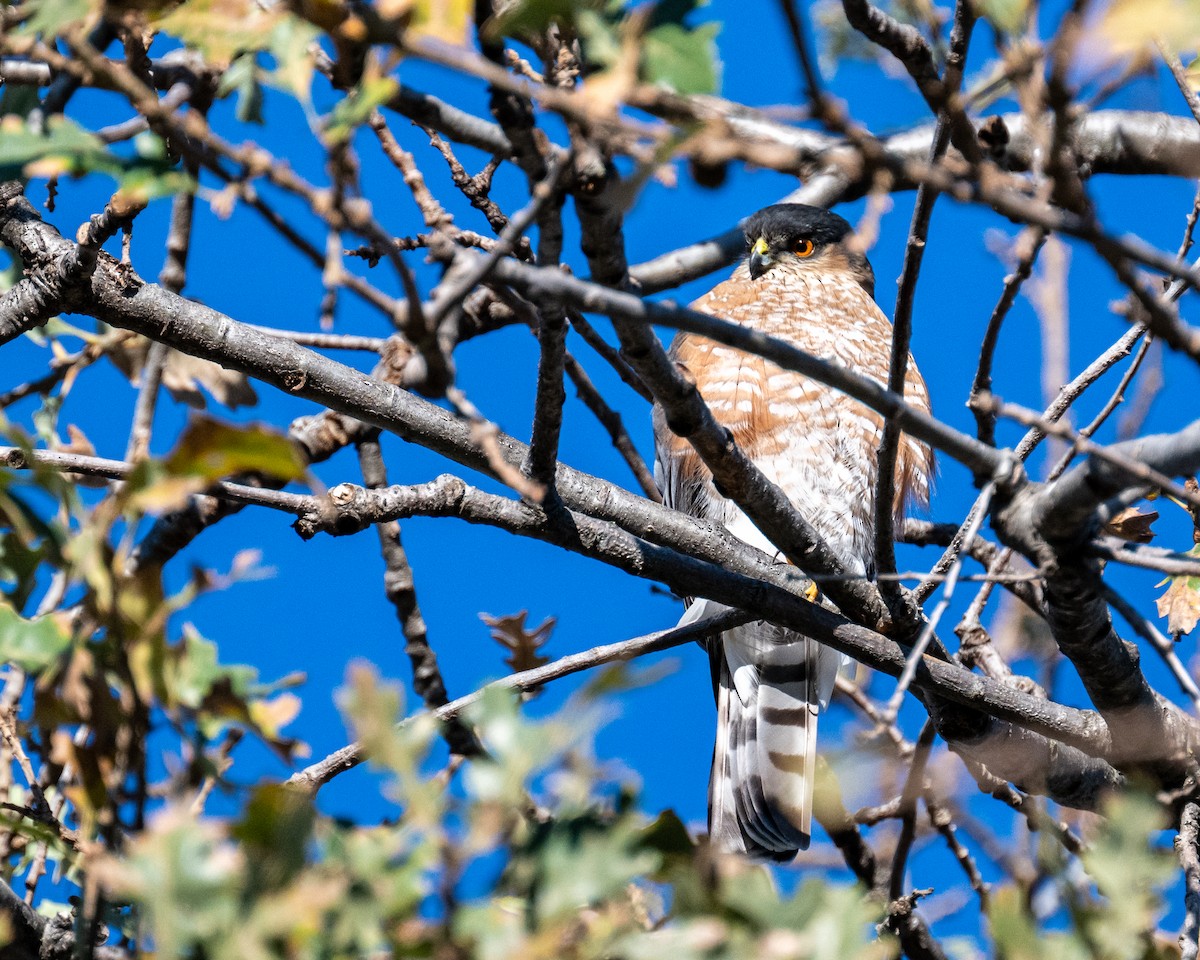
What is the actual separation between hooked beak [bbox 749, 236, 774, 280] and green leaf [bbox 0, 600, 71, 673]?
151 inches

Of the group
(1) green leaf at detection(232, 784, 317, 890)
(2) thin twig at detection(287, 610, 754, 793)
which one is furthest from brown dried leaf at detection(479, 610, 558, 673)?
(1) green leaf at detection(232, 784, 317, 890)

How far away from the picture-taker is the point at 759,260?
4820mm

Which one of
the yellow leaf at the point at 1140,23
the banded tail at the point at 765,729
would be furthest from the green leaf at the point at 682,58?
the banded tail at the point at 765,729

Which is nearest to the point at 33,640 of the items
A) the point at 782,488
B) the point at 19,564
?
the point at 19,564

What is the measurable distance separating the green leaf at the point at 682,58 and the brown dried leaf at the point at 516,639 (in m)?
1.90

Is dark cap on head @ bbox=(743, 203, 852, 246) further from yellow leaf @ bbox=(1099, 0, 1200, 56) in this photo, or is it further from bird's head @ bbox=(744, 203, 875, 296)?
yellow leaf @ bbox=(1099, 0, 1200, 56)

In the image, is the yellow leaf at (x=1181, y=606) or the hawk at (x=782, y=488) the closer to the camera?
the yellow leaf at (x=1181, y=606)

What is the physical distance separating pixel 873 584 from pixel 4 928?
1.63m

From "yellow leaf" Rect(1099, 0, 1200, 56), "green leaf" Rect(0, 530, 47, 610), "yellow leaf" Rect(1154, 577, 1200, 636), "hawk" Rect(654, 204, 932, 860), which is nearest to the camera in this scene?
"yellow leaf" Rect(1099, 0, 1200, 56)

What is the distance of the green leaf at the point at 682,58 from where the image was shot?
40.5 inches

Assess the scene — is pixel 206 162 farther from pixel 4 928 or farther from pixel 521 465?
pixel 521 465

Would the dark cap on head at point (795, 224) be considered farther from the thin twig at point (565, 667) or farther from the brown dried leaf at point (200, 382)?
the thin twig at point (565, 667)

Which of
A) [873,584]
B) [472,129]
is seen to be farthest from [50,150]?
[873,584]

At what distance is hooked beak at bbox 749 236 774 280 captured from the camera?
4.82 metres
